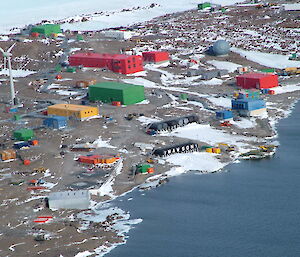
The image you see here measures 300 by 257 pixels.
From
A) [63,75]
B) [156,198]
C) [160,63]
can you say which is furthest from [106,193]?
[160,63]

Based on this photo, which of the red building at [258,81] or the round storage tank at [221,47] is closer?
the red building at [258,81]

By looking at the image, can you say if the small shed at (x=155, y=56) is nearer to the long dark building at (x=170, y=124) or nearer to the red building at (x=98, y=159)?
the long dark building at (x=170, y=124)

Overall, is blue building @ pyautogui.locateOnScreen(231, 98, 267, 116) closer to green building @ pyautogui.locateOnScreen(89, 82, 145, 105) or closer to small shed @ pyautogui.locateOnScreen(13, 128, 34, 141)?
green building @ pyautogui.locateOnScreen(89, 82, 145, 105)

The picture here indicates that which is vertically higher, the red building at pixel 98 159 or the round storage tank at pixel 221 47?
the round storage tank at pixel 221 47

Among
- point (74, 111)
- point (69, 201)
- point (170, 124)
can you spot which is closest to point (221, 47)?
point (74, 111)

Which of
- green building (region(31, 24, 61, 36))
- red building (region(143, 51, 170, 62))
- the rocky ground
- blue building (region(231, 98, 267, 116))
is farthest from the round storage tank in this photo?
blue building (region(231, 98, 267, 116))

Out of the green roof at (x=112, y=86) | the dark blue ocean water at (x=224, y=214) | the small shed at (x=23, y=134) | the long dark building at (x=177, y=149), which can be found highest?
the green roof at (x=112, y=86)

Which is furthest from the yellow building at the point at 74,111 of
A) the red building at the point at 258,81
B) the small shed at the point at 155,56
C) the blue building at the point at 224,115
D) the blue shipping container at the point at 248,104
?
the small shed at the point at 155,56
